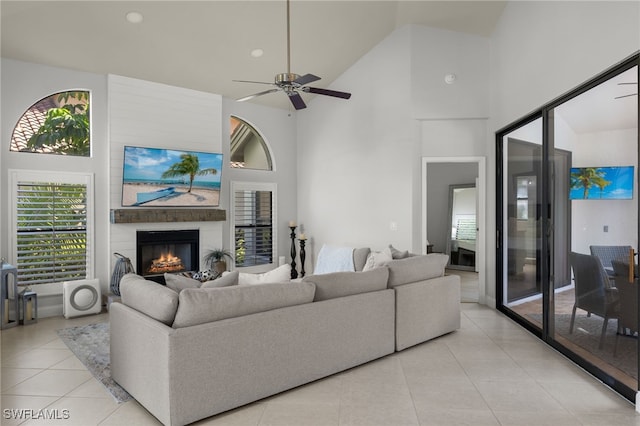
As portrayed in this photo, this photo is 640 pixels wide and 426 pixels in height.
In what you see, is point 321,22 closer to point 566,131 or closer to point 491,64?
point 491,64

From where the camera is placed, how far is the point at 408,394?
294 centimetres

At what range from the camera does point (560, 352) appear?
12.4ft

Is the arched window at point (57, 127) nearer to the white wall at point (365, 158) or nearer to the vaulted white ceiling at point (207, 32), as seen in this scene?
the vaulted white ceiling at point (207, 32)

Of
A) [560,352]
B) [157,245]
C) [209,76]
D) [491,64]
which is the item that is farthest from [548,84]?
[157,245]

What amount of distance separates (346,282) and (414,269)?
947 mm

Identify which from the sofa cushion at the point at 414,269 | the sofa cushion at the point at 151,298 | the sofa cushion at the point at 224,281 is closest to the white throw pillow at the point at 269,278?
the sofa cushion at the point at 224,281

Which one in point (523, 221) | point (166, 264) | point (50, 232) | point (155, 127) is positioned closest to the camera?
point (523, 221)

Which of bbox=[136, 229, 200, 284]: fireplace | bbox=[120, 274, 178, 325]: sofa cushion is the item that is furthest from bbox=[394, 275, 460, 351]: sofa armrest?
bbox=[136, 229, 200, 284]: fireplace

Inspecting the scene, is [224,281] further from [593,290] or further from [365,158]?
[365,158]

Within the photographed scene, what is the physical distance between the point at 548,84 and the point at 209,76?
446 cm

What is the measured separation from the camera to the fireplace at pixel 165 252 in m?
5.95

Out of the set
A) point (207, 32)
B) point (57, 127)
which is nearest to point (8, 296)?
point (57, 127)

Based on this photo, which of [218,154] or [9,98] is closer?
[9,98]

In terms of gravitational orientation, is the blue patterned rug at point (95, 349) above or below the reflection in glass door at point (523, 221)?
below
